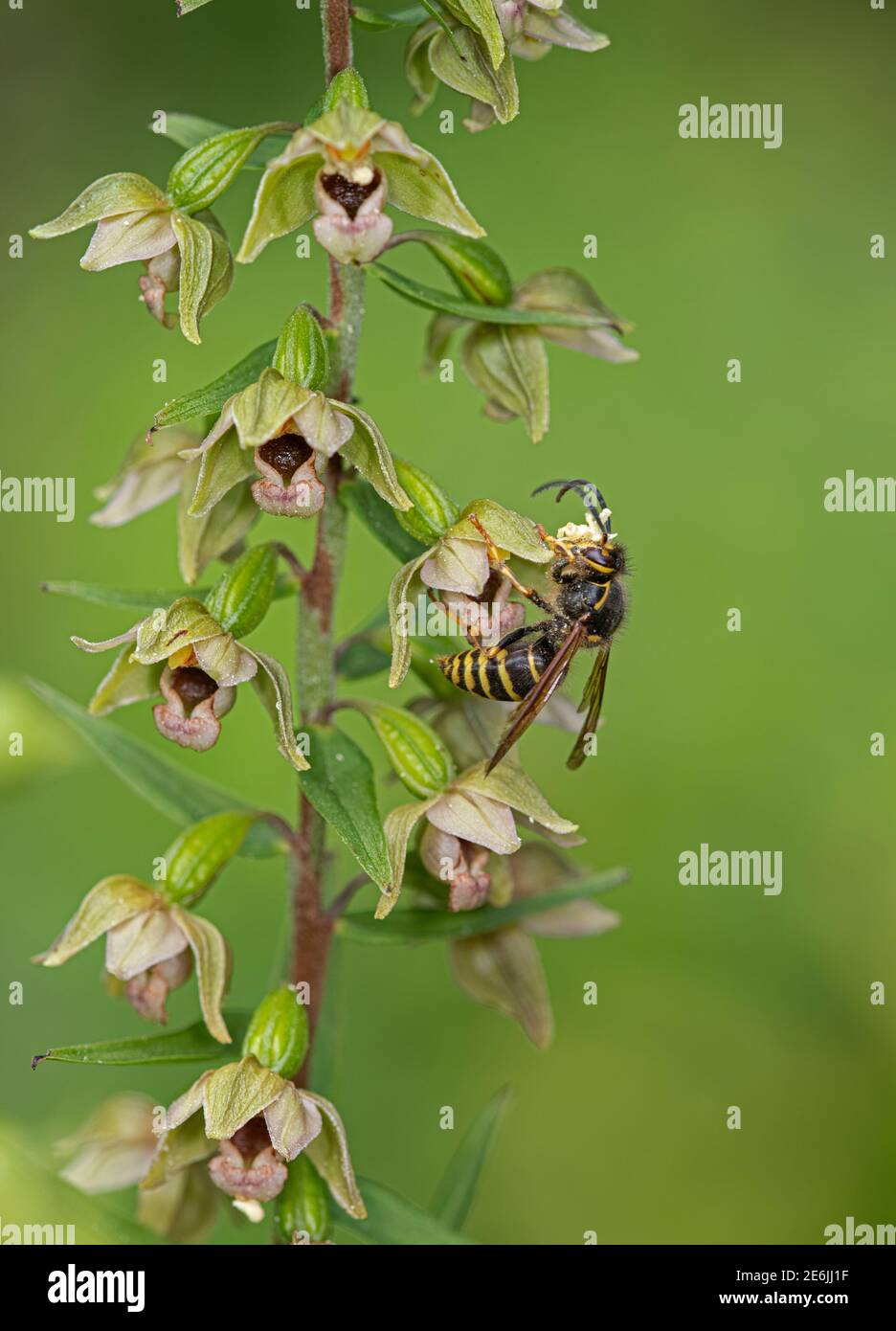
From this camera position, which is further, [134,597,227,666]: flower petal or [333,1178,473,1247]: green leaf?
[333,1178,473,1247]: green leaf

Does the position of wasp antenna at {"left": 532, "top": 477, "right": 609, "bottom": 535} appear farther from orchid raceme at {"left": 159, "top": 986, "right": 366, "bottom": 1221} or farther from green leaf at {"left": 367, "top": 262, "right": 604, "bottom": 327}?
orchid raceme at {"left": 159, "top": 986, "right": 366, "bottom": 1221}

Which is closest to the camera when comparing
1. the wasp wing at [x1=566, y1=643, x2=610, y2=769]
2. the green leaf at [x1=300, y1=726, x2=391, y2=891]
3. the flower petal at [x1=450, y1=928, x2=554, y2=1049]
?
the green leaf at [x1=300, y1=726, x2=391, y2=891]

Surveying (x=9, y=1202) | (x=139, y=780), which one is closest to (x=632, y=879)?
(x=139, y=780)

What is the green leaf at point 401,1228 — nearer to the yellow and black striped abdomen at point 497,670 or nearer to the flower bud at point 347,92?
the yellow and black striped abdomen at point 497,670

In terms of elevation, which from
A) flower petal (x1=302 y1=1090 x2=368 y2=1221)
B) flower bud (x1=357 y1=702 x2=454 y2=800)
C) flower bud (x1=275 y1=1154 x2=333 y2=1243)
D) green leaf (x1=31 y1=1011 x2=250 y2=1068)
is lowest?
flower bud (x1=275 y1=1154 x2=333 y2=1243)

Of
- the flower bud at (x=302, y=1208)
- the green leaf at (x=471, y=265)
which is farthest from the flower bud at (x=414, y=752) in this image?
the green leaf at (x=471, y=265)

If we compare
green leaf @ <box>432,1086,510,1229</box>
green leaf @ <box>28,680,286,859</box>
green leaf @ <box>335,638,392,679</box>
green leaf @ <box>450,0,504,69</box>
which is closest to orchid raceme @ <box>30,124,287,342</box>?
green leaf @ <box>450,0,504,69</box>

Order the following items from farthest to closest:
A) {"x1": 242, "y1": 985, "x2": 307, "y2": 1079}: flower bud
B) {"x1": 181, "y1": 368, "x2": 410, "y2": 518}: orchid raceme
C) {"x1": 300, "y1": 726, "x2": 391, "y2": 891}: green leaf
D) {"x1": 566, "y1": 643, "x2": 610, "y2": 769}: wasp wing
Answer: {"x1": 566, "y1": 643, "x2": 610, "y2": 769}: wasp wing → {"x1": 242, "y1": 985, "x2": 307, "y2": 1079}: flower bud → {"x1": 300, "y1": 726, "x2": 391, "y2": 891}: green leaf → {"x1": 181, "y1": 368, "x2": 410, "y2": 518}: orchid raceme
